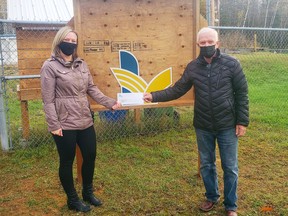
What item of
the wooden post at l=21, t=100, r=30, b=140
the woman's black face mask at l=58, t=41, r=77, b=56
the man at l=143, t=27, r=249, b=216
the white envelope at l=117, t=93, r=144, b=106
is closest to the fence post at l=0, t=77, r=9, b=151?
the wooden post at l=21, t=100, r=30, b=140

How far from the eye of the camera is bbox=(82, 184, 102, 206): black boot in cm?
370

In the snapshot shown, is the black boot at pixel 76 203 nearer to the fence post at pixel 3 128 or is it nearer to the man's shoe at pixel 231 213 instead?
the man's shoe at pixel 231 213

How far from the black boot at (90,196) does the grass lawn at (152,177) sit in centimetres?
8

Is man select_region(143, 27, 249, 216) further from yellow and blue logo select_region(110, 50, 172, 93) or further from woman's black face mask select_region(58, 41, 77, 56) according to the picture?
woman's black face mask select_region(58, 41, 77, 56)

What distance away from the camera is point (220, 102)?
310 centimetres

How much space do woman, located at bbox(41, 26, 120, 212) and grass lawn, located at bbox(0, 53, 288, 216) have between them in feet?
2.24

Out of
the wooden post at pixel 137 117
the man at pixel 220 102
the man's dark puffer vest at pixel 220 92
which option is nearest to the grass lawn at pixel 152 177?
the wooden post at pixel 137 117

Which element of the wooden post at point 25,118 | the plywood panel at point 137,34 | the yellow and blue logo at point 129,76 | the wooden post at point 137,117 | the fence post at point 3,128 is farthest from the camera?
the wooden post at point 137,117

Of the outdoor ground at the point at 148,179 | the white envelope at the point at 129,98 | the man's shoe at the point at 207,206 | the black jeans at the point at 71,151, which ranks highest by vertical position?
the white envelope at the point at 129,98

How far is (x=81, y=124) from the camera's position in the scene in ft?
10.9

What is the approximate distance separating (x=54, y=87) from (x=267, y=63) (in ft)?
44.6

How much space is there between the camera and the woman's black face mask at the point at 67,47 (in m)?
3.20

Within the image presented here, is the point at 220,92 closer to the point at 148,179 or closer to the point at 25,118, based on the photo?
the point at 148,179

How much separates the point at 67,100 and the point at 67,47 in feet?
1.67
